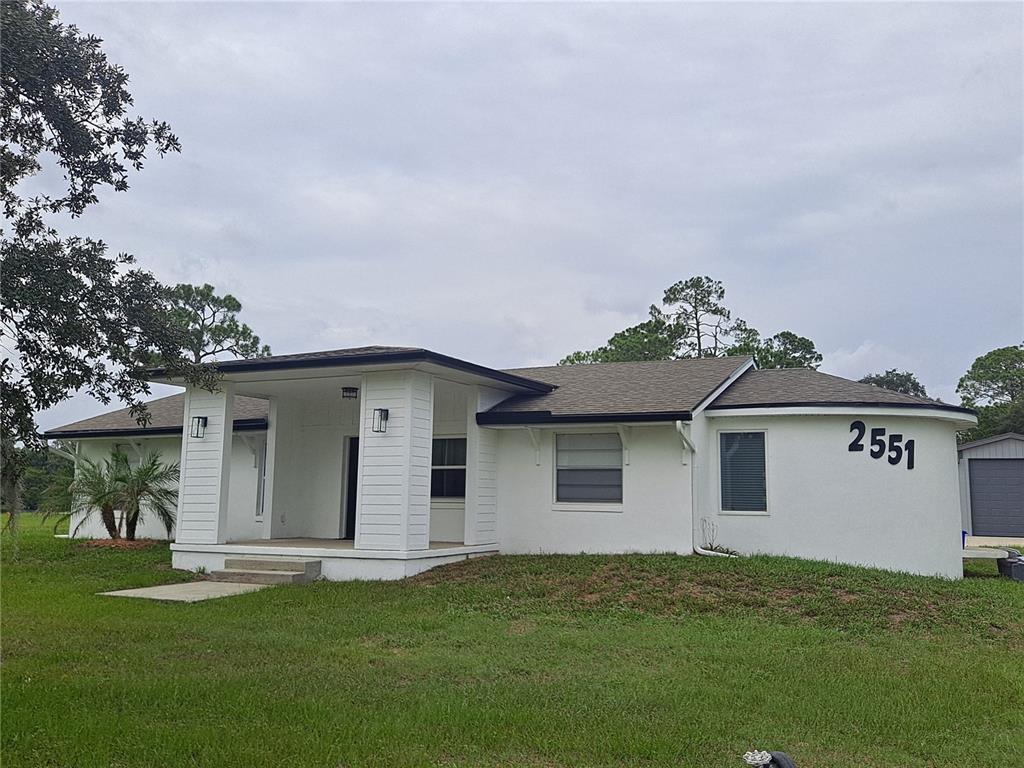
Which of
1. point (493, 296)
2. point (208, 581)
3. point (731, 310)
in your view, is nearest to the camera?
point (208, 581)

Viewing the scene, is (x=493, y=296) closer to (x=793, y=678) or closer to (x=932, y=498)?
(x=932, y=498)

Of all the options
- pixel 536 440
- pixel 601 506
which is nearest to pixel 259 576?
pixel 536 440

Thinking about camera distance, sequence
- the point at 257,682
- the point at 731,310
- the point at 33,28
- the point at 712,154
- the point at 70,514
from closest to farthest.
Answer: the point at 33,28
the point at 257,682
the point at 712,154
the point at 70,514
the point at 731,310

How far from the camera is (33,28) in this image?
5.63m

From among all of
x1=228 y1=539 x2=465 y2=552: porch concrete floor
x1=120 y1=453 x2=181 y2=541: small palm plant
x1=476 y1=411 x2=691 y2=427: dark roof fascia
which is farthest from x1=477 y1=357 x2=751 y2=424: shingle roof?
x1=120 y1=453 x2=181 y2=541: small palm plant

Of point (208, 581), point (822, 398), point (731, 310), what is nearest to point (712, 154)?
point (822, 398)

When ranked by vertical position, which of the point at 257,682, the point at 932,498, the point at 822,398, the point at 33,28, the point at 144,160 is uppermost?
the point at 33,28

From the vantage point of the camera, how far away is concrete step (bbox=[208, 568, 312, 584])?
12578 millimetres

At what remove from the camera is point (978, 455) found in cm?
2573

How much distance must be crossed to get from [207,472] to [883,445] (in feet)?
36.2

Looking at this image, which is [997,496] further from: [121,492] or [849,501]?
[121,492]

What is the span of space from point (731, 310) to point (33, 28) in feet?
119

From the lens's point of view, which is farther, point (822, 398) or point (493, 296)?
point (493, 296)

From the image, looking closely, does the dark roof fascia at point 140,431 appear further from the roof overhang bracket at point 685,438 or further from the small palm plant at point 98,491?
the roof overhang bracket at point 685,438
